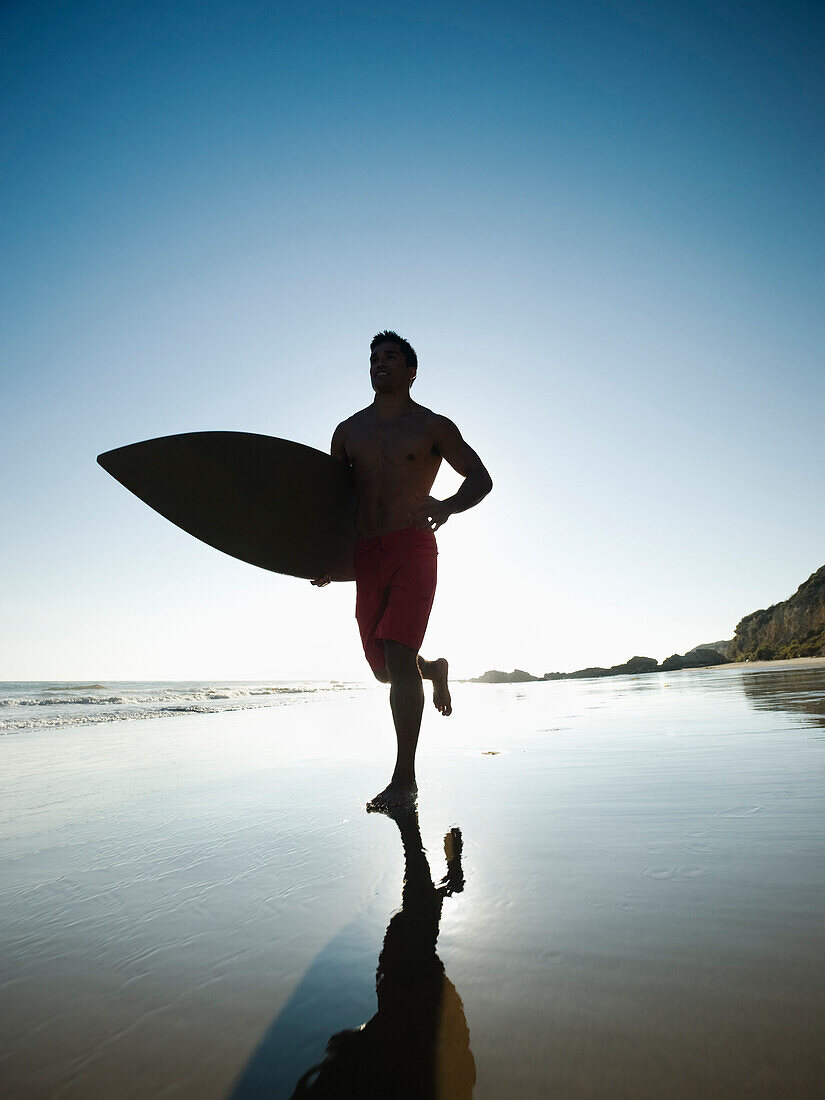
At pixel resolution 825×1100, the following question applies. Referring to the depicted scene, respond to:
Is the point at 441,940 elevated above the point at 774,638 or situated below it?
below

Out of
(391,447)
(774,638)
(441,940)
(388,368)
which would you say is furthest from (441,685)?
(774,638)

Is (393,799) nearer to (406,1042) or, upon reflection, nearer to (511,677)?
(406,1042)

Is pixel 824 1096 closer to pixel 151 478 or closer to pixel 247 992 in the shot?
pixel 247 992

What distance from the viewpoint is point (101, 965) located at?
98 cm

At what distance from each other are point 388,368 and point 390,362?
0.04 metres

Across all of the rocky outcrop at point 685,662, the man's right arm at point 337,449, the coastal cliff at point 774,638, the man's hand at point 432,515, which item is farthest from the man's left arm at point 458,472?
the rocky outcrop at point 685,662

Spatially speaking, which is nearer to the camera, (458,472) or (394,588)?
(394,588)

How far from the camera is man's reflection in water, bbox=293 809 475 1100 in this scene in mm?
640

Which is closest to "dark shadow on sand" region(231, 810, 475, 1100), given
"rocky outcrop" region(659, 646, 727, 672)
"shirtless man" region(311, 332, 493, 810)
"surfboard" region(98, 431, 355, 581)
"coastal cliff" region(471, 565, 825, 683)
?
"shirtless man" region(311, 332, 493, 810)

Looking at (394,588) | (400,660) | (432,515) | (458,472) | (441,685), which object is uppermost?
(458,472)

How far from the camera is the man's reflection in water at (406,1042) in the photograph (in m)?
0.64

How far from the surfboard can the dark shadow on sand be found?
248 cm

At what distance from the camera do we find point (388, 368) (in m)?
3.27

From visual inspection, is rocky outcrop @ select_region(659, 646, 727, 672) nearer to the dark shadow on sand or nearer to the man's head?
the man's head
